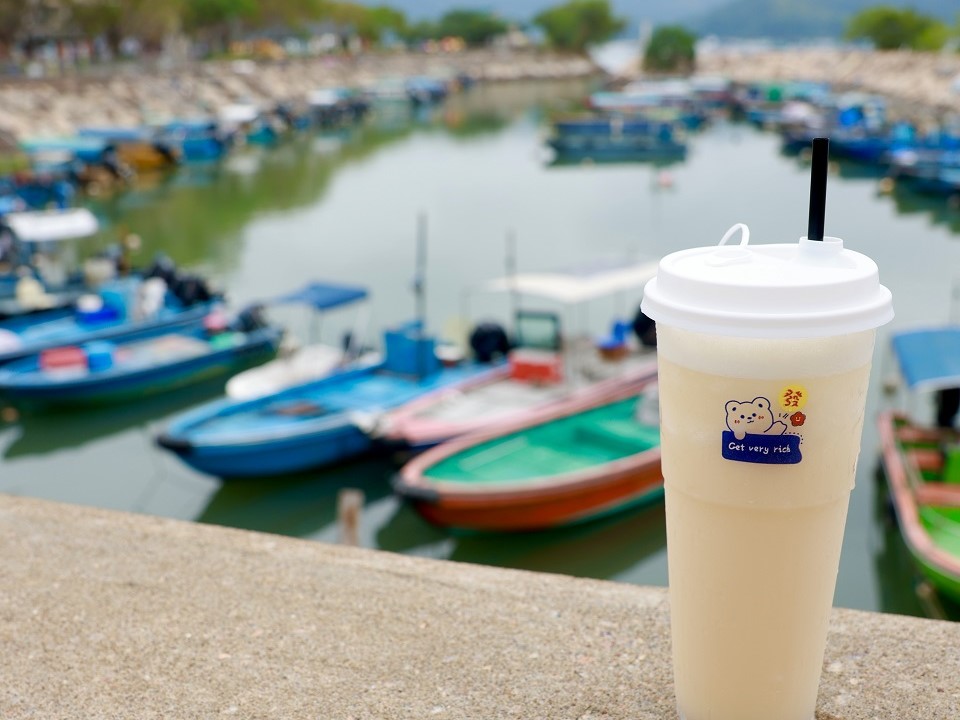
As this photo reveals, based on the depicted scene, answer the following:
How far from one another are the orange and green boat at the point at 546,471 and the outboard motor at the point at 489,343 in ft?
6.70

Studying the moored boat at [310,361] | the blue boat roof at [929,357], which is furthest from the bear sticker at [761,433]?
the moored boat at [310,361]

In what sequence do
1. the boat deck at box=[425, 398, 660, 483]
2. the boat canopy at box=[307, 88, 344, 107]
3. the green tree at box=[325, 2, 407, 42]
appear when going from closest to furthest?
the boat deck at box=[425, 398, 660, 483] < the boat canopy at box=[307, 88, 344, 107] < the green tree at box=[325, 2, 407, 42]

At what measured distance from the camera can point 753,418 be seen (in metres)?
2.17

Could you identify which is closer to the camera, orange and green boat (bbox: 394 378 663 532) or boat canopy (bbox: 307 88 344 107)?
orange and green boat (bbox: 394 378 663 532)

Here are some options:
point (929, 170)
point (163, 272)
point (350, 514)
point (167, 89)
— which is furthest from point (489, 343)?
point (167, 89)

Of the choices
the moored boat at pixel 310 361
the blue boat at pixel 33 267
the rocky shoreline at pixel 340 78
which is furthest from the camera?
the rocky shoreline at pixel 340 78

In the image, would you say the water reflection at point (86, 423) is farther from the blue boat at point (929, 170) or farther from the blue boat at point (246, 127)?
the blue boat at point (246, 127)

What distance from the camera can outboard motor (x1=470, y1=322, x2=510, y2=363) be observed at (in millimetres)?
13023

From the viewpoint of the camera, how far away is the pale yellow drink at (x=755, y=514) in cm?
216

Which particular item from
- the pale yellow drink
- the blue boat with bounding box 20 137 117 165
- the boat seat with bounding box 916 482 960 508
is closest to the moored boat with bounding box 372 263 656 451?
the boat seat with bounding box 916 482 960 508

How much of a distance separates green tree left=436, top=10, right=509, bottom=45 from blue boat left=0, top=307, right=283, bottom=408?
353 feet

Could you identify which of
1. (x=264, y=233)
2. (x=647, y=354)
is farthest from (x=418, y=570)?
(x=264, y=233)

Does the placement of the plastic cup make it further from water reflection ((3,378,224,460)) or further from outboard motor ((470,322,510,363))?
water reflection ((3,378,224,460))

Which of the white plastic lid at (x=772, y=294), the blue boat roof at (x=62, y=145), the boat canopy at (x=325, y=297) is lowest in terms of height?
the boat canopy at (x=325, y=297)
